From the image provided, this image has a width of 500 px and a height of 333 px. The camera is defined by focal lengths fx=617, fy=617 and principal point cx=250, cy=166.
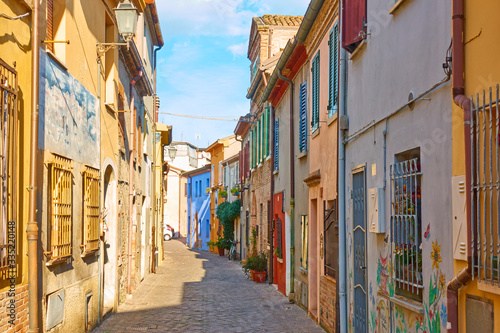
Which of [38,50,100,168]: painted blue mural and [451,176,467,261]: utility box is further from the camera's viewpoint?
[38,50,100,168]: painted blue mural

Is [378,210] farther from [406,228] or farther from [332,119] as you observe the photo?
[332,119]

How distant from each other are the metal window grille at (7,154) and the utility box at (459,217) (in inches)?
170

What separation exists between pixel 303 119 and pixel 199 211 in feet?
119

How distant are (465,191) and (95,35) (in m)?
7.76

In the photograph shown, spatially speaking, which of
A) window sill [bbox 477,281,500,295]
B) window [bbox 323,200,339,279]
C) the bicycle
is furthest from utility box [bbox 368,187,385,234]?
the bicycle

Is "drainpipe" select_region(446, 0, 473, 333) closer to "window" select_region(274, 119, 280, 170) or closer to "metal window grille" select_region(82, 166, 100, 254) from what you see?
"metal window grille" select_region(82, 166, 100, 254)

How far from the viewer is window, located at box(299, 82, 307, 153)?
14.3 metres

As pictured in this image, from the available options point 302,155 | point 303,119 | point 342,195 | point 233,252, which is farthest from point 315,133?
point 233,252

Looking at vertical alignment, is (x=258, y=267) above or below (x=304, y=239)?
below

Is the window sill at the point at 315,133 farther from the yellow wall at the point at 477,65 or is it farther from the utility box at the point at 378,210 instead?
the yellow wall at the point at 477,65

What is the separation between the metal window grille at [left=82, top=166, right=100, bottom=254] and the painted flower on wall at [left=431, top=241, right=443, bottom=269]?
6.02 metres

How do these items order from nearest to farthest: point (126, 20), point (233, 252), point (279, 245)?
point (126, 20) < point (279, 245) < point (233, 252)

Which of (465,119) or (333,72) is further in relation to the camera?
(333,72)

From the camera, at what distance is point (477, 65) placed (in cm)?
483
